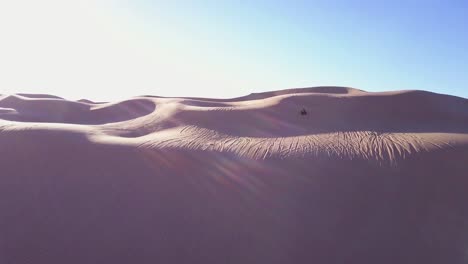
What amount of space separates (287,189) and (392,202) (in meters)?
1.37

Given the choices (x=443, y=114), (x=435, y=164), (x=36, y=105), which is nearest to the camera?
(x=435, y=164)

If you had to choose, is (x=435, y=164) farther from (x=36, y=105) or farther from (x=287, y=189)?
(x=36, y=105)

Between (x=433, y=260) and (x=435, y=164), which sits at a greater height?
(x=435, y=164)

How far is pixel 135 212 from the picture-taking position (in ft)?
16.9

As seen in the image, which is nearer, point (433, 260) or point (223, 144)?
point (433, 260)

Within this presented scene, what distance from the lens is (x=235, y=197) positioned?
524cm

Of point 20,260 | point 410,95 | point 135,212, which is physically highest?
point 410,95

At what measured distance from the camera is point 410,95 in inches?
406

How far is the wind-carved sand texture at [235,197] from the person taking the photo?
4586 millimetres

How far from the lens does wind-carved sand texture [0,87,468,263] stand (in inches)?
181

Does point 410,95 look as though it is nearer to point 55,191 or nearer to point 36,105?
point 55,191

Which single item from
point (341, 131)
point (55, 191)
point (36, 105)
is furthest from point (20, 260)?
point (36, 105)

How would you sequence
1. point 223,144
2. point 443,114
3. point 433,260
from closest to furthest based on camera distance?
point 433,260
point 223,144
point 443,114

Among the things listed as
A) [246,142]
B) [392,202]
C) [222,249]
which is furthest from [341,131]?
[222,249]
